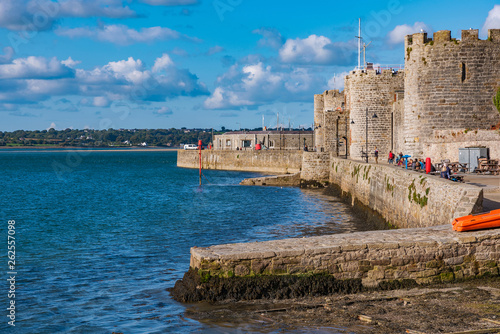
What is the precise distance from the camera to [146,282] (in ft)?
46.0

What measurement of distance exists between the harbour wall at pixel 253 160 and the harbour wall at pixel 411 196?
37.9m

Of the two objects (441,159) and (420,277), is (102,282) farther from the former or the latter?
(441,159)

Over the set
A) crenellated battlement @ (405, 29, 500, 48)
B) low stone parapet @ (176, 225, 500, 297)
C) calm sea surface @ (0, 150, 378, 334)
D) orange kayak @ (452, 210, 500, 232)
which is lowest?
calm sea surface @ (0, 150, 378, 334)

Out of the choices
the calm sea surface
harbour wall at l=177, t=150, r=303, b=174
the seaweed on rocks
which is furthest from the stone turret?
the seaweed on rocks

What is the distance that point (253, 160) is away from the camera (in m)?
76.0

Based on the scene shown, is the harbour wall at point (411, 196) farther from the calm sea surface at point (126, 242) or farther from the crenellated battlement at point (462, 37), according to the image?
the crenellated battlement at point (462, 37)

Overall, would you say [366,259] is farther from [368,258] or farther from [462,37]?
[462,37]

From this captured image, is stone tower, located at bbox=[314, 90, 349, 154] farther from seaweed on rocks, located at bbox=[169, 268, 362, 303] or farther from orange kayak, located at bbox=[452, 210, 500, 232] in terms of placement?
seaweed on rocks, located at bbox=[169, 268, 362, 303]

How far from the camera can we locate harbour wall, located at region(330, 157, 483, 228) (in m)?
13.3

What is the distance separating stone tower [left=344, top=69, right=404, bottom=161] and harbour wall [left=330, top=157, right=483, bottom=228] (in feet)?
26.2

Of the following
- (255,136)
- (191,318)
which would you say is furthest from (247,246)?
(255,136)

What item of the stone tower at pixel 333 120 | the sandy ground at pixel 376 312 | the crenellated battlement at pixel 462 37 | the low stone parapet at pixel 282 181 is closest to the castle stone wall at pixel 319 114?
the stone tower at pixel 333 120

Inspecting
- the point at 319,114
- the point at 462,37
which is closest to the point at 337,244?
the point at 462,37

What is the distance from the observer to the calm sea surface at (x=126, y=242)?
37.0 ft
